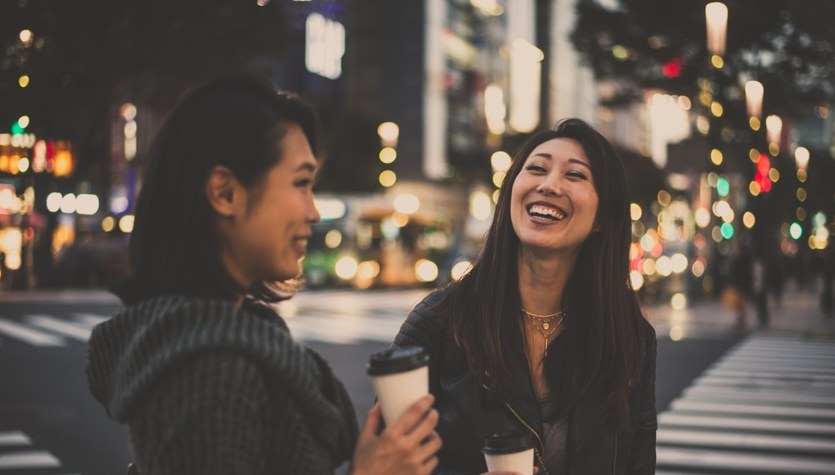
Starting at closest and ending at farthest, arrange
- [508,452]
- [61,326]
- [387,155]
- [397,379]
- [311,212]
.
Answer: [397,379] → [311,212] → [508,452] → [61,326] → [387,155]

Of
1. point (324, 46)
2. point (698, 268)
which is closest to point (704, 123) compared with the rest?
point (698, 268)

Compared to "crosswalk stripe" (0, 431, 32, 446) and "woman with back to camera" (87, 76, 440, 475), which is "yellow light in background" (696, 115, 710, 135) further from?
"woman with back to camera" (87, 76, 440, 475)

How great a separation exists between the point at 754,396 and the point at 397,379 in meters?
11.3

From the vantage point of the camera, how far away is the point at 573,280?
326 centimetres

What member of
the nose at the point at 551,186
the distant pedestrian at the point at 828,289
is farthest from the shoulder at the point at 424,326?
the distant pedestrian at the point at 828,289

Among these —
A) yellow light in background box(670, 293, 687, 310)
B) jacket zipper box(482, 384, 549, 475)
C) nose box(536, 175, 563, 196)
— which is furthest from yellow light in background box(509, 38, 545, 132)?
jacket zipper box(482, 384, 549, 475)

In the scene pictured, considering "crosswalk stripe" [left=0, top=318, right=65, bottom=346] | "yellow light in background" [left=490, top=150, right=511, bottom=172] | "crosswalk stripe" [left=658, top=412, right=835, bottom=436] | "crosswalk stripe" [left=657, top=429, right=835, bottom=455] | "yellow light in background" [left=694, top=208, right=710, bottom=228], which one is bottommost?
"crosswalk stripe" [left=0, top=318, right=65, bottom=346]

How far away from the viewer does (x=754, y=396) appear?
12.2 meters

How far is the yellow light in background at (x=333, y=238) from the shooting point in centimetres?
3869

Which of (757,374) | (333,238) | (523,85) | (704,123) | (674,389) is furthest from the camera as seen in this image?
(523,85)

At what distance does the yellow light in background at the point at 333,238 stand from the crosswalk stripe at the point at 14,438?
29202mm

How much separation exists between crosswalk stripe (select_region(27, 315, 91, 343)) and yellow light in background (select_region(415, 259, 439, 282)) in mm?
21131

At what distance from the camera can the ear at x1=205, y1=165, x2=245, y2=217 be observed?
5.94 feet

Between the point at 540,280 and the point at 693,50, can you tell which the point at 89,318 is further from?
the point at 540,280
